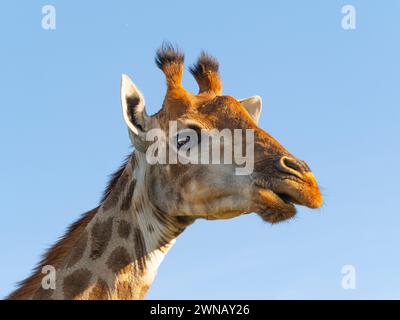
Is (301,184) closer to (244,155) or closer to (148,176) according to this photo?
(244,155)

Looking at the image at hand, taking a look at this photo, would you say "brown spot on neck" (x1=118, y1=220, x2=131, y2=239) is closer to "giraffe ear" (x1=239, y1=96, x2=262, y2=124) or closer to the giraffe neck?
the giraffe neck

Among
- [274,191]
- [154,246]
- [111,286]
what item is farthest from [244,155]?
[111,286]

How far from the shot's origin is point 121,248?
11547mm

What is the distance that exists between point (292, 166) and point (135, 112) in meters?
2.51

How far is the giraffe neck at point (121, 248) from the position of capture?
11.3m

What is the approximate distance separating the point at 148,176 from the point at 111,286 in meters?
1.61

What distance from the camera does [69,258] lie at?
38.5ft

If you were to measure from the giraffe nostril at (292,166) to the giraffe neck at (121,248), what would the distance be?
5.74 feet

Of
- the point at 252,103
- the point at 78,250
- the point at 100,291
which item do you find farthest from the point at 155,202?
the point at 252,103

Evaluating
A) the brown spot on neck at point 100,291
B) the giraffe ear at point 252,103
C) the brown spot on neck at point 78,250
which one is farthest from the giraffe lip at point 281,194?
the giraffe ear at point 252,103

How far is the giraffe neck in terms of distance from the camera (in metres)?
11.3

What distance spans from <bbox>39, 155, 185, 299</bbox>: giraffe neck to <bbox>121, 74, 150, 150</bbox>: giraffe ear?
34 cm

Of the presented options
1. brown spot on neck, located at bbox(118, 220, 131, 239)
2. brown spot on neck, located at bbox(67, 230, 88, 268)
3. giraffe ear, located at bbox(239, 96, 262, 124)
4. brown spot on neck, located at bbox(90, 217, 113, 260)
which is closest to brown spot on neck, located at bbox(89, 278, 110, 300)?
brown spot on neck, located at bbox(90, 217, 113, 260)
